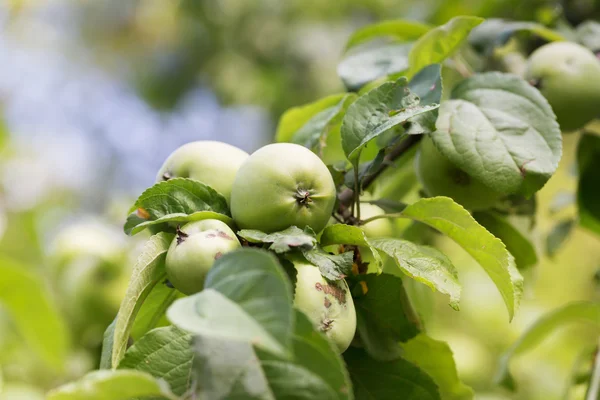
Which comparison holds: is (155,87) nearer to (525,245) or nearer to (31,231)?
(31,231)

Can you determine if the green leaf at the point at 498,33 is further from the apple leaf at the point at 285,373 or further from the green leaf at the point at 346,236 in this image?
the apple leaf at the point at 285,373

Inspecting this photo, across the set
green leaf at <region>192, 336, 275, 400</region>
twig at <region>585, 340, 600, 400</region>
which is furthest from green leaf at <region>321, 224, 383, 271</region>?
twig at <region>585, 340, 600, 400</region>

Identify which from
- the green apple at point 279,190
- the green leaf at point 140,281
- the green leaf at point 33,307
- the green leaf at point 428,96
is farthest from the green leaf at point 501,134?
the green leaf at point 33,307

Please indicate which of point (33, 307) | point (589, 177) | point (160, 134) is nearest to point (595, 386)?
point (589, 177)

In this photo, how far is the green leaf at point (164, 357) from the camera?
39 cm

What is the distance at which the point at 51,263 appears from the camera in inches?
40.0

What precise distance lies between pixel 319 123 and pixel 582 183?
35cm

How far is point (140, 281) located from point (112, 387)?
0.34ft

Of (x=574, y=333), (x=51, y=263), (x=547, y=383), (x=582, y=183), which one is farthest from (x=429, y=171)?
(x=574, y=333)

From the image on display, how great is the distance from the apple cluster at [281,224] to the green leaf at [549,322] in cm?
38

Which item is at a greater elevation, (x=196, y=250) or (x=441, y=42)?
(x=441, y=42)

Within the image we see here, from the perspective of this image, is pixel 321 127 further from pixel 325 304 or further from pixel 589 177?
pixel 589 177

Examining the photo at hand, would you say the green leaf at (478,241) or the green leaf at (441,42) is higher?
the green leaf at (441,42)

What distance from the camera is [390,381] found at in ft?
1.47
